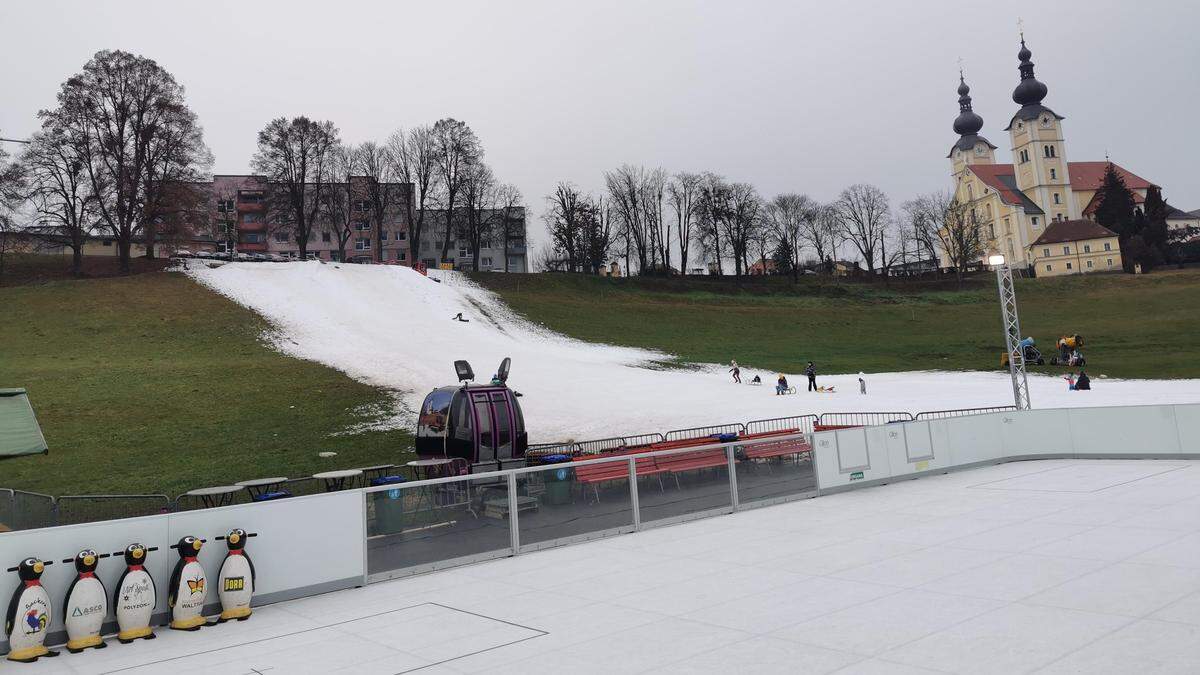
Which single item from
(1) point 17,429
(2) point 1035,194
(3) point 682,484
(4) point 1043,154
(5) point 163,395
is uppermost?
(4) point 1043,154

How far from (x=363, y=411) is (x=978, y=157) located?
12264 cm

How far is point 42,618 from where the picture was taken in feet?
24.0

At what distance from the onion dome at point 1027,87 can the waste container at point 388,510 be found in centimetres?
12926

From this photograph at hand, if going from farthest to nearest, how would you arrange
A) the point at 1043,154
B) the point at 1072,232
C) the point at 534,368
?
the point at 1043,154, the point at 1072,232, the point at 534,368

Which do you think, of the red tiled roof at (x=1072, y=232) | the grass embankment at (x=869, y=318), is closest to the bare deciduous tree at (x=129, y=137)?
the grass embankment at (x=869, y=318)

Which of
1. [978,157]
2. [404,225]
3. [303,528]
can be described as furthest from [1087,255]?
[303,528]

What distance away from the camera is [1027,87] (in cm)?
11200

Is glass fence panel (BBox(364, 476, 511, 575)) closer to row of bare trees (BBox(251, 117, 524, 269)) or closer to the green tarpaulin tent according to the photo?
the green tarpaulin tent

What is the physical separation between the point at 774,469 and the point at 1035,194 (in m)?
118

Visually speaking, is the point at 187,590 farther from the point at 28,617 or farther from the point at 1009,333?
the point at 1009,333

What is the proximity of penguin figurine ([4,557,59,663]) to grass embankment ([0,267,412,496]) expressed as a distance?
12.6 m

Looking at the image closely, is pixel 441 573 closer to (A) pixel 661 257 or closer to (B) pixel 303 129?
(B) pixel 303 129

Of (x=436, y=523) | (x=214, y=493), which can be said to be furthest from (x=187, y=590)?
(x=214, y=493)

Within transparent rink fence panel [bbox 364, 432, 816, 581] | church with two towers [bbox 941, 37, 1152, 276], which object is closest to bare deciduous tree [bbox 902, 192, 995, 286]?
church with two towers [bbox 941, 37, 1152, 276]
